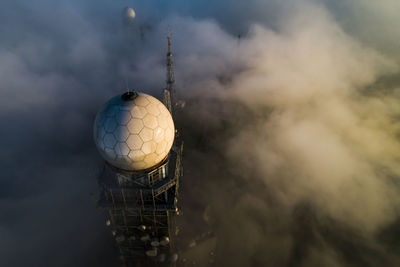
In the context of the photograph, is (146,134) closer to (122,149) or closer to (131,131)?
(131,131)

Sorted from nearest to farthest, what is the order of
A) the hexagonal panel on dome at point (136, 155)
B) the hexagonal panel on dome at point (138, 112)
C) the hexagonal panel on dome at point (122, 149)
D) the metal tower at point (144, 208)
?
the hexagonal panel on dome at point (138, 112) < the hexagonal panel on dome at point (122, 149) < the hexagonal panel on dome at point (136, 155) < the metal tower at point (144, 208)

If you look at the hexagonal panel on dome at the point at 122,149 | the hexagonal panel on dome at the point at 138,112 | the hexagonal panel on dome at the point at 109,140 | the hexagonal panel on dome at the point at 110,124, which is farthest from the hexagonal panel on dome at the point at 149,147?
the hexagonal panel on dome at the point at 110,124

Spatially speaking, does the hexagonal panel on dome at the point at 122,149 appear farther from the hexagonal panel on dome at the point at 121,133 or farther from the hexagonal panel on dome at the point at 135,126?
the hexagonal panel on dome at the point at 135,126

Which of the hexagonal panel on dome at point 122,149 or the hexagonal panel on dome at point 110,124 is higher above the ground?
the hexagonal panel on dome at point 110,124

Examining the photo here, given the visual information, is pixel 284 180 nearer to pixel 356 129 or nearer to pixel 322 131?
pixel 322 131

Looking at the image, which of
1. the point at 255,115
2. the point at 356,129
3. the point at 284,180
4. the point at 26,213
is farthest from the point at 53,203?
the point at 356,129
